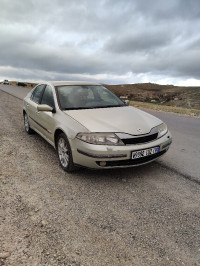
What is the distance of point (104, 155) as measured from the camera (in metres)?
3.30

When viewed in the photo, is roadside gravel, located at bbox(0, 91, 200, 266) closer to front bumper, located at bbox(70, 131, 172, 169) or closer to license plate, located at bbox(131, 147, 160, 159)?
front bumper, located at bbox(70, 131, 172, 169)

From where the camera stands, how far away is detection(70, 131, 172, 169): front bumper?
3.29 metres

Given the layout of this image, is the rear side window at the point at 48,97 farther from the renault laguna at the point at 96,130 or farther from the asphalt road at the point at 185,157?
the asphalt road at the point at 185,157

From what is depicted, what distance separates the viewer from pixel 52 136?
429cm

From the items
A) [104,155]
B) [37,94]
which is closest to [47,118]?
[37,94]

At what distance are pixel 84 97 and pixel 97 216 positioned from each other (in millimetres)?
2567

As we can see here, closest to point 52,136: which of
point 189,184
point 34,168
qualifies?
point 34,168

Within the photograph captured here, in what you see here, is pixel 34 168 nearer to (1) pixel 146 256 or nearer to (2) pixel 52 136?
(2) pixel 52 136

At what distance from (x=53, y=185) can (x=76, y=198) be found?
1.74 feet

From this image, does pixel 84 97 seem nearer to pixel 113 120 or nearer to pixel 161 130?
pixel 113 120

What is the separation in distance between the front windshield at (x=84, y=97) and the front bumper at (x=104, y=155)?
104 cm

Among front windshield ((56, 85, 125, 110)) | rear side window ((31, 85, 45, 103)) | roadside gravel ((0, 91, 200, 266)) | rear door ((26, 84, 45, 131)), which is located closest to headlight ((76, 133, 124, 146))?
roadside gravel ((0, 91, 200, 266))

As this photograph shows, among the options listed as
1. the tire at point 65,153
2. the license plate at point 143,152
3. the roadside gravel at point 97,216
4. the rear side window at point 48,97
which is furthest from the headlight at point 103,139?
the rear side window at point 48,97

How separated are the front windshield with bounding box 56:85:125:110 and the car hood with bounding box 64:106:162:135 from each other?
255 millimetres
